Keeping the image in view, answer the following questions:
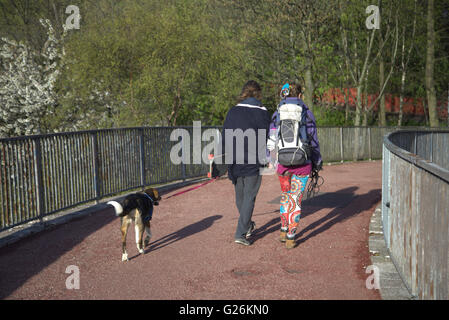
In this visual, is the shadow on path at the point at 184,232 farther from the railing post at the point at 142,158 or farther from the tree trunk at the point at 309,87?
the tree trunk at the point at 309,87

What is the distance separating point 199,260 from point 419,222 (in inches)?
104

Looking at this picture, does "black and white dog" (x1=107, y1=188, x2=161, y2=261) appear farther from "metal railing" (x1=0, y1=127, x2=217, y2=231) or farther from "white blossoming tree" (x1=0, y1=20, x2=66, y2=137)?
"white blossoming tree" (x1=0, y1=20, x2=66, y2=137)

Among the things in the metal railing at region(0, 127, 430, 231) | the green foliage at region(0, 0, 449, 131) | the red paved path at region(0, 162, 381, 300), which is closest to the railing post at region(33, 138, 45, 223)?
the metal railing at region(0, 127, 430, 231)

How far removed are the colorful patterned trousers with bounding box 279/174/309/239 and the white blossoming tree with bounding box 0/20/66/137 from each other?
14498 mm

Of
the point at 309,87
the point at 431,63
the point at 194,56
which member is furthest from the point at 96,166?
the point at 431,63

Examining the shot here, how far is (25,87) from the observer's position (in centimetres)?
1920

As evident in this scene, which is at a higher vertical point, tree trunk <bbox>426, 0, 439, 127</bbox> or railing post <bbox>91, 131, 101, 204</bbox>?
tree trunk <bbox>426, 0, 439, 127</bbox>

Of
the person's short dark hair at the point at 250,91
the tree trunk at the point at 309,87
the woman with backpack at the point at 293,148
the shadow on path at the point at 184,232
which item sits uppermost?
the tree trunk at the point at 309,87

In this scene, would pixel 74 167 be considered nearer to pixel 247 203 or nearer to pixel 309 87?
pixel 247 203

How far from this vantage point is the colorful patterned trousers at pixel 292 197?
598cm

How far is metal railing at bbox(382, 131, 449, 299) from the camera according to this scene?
314 cm

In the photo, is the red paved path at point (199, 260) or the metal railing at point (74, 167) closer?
the red paved path at point (199, 260)

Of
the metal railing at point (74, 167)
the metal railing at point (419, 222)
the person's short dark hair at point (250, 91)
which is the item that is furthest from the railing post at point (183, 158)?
the metal railing at point (419, 222)

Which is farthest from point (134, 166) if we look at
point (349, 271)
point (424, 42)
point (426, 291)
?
point (424, 42)
